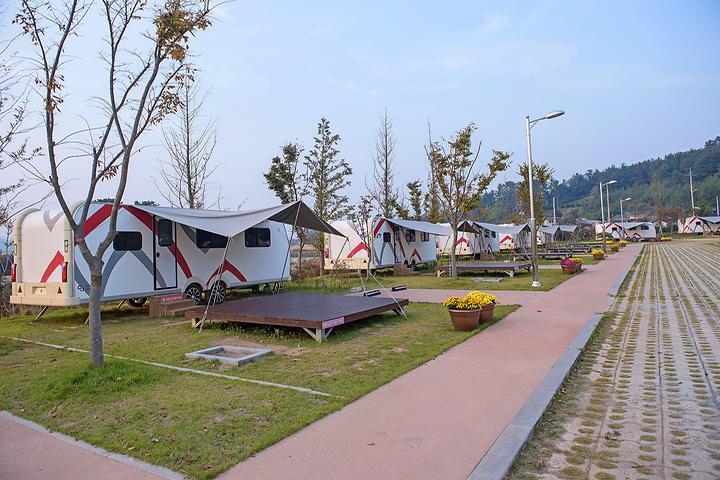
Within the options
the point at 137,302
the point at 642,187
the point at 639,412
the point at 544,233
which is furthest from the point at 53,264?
the point at 642,187

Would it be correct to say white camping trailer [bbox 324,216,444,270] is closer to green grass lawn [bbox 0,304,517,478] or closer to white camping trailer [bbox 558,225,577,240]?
green grass lawn [bbox 0,304,517,478]

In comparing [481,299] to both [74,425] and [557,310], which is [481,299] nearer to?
[557,310]

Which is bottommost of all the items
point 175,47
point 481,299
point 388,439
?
point 388,439

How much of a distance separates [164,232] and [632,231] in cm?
7193

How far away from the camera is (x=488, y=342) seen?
735cm

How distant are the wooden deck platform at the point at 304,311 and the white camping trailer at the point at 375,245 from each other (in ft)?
28.6

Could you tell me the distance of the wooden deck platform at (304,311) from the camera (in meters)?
7.84

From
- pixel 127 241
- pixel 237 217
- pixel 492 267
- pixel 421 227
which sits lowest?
pixel 492 267

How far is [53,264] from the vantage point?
392 inches

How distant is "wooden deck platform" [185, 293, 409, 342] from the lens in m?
7.84

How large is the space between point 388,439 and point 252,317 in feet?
16.1

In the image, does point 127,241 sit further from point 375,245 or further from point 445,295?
point 375,245

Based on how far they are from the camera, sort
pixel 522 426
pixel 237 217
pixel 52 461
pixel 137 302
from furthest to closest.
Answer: pixel 137 302
pixel 237 217
pixel 522 426
pixel 52 461

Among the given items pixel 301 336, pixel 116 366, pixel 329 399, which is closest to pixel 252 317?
pixel 301 336
